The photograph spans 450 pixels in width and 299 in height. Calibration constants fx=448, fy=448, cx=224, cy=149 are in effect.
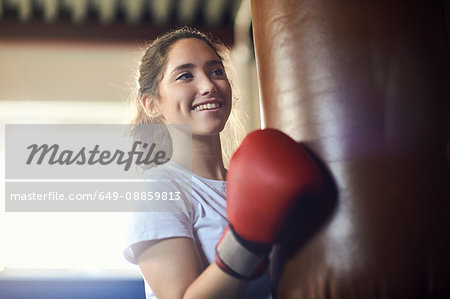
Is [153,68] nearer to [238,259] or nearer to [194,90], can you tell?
[194,90]

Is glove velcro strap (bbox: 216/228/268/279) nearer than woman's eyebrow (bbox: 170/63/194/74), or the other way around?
glove velcro strap (bbox: 216/228/268/279)

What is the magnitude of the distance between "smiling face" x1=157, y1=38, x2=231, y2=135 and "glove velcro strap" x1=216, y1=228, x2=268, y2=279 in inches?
15.8

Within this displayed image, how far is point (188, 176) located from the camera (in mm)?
996

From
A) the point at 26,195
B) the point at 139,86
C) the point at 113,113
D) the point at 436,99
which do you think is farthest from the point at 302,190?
the point at 113,113

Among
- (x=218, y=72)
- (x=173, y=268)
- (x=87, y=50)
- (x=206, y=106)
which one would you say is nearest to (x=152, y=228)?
(x=173, y=268)

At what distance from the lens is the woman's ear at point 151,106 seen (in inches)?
44.8

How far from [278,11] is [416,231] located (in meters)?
0.39

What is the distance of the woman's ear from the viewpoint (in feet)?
3.73

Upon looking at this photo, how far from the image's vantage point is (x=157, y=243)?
0.81 meters

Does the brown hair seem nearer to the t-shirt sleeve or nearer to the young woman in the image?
the young woman

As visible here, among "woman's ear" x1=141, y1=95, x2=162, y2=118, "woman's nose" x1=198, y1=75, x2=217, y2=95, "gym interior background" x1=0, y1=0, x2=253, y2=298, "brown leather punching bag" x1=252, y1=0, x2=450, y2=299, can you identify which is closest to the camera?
"brown leather punching bag" x1=252, y1=0, x2=450, y2=299

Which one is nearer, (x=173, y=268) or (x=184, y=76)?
(x=173, y=268)

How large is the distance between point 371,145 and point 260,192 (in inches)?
6.7

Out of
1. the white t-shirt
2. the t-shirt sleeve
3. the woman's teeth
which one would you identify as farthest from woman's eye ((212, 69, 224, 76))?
the t-shirt sleeve
